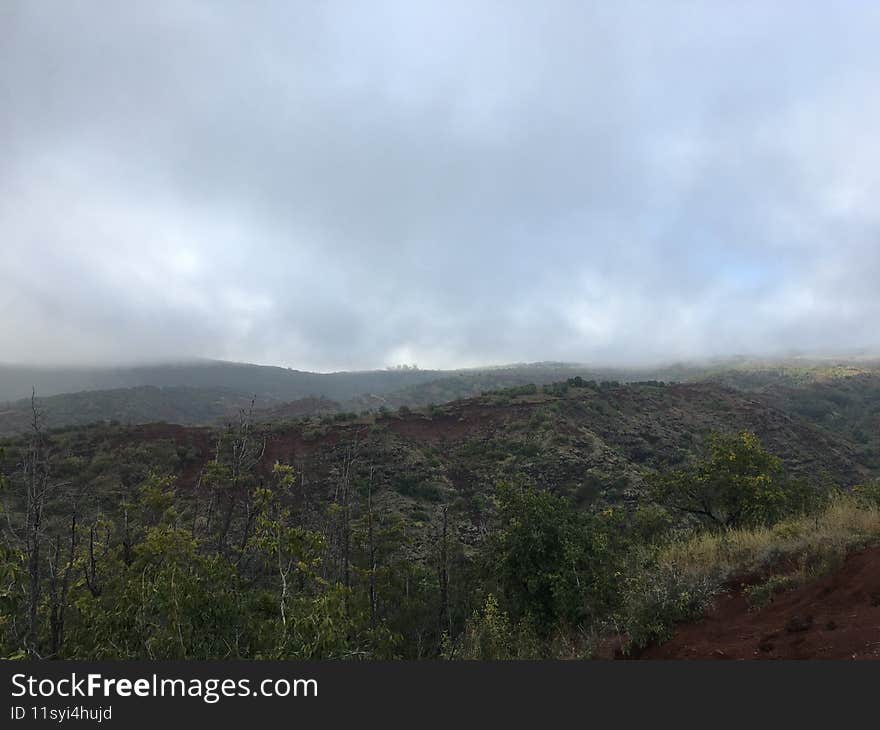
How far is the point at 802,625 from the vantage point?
18.1 feet

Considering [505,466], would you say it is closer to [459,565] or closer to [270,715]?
[459,565]

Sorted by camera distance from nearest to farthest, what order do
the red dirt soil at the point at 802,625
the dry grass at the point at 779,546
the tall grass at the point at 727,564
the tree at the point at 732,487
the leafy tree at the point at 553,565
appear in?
1. the red dirt soil at the point at 802,625
2. the tall grass at the point at 727,564
3. the dry grass at the point at 779,546
4. the leafy tree at the point at 553,565
5. the tree at the point at 732,487

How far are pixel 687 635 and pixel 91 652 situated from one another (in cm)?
778

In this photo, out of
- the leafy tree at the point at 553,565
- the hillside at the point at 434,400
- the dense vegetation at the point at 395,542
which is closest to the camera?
the dense vegetation at the point at 395,542

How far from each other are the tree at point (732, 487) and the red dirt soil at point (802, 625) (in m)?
7.56

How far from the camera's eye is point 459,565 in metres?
21.4

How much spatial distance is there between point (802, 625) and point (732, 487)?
10193 mm

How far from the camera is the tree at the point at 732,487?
1386cm

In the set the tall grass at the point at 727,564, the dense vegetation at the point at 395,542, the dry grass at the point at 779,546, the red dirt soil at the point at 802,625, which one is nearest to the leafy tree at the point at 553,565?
the dense vegetation at the point at 395,542

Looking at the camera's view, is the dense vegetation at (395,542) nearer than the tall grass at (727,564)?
Yes

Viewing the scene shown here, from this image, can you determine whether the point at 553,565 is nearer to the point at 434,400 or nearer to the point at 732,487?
the point at 732,487

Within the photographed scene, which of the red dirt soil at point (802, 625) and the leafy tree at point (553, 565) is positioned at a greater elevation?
the red dirt soil at point (802, 625)

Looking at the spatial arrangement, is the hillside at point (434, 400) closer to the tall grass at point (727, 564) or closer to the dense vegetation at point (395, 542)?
the dense vegetation at point (395, 542)

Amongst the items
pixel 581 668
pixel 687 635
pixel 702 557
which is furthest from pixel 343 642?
pixel 702 557
